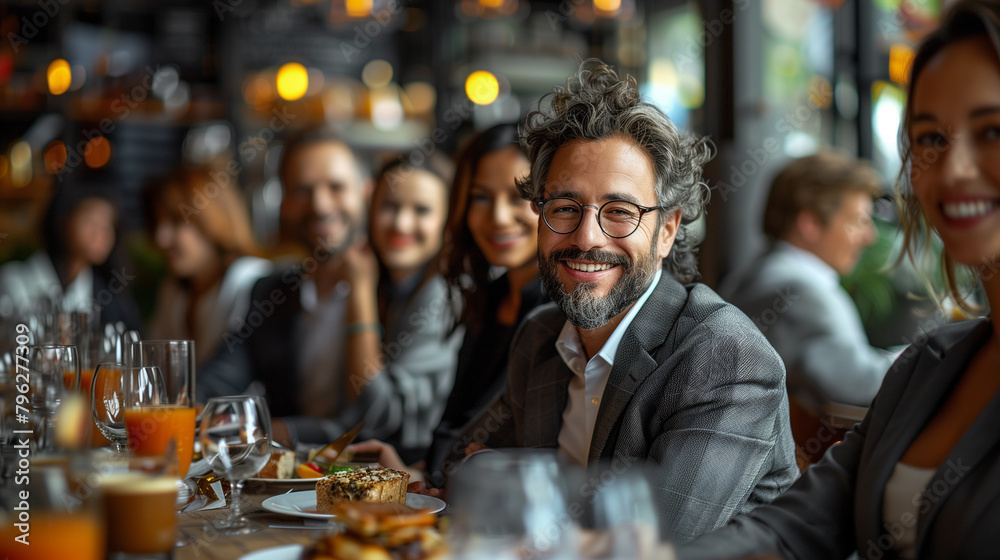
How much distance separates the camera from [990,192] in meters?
1.10

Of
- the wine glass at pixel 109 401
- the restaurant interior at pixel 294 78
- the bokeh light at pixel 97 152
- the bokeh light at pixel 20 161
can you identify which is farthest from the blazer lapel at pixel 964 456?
the bokeh light at pixel 20 161

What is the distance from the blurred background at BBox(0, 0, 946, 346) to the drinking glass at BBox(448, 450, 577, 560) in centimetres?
448

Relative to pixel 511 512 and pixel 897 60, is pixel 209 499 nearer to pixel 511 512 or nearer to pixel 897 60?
pixel 511 512

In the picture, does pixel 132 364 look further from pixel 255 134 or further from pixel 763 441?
pixel 255 134

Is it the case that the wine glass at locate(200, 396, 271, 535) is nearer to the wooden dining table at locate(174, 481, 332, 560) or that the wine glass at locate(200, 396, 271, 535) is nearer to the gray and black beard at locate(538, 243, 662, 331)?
the wooden dining table at locate(174, 481, 332, 560)

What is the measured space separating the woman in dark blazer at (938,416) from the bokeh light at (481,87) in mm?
5212

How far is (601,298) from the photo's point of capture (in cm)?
158

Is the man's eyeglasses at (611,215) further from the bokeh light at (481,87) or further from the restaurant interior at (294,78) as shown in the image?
the bokeh light at (481,87)

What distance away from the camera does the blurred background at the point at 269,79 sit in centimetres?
583

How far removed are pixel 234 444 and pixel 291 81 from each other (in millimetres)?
5056

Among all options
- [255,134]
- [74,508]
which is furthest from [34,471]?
[255,134]

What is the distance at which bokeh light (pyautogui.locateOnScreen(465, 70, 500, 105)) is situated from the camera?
6367mm

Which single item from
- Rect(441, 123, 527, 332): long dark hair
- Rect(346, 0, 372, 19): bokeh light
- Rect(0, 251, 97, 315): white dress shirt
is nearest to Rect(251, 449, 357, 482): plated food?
Rect(441, 123, 527, 332): long dark hair

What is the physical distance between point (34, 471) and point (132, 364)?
82cm
